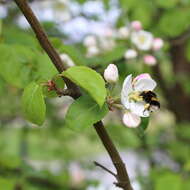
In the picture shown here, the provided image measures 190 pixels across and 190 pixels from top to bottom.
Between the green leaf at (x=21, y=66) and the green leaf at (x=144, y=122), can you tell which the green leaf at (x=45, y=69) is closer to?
the green leaf at (x=21, y=66)

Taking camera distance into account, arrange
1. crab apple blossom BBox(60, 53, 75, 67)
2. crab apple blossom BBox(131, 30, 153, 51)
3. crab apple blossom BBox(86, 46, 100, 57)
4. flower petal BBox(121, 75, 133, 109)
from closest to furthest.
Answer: flower petal BBox(121, 75, 133, 109), crab apple blossom BBox(60, 53, 75, 67), crab apple blossom BBox(131, 30, 153, 51), crab apple blossom BBox(86, 46, 100, 57)

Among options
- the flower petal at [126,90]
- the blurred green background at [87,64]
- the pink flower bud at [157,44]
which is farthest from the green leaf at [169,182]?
the flower petal at [126,90]

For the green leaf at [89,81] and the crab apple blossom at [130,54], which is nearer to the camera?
the green leaf at [89,81]

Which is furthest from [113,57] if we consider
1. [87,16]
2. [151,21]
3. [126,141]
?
[126,141]

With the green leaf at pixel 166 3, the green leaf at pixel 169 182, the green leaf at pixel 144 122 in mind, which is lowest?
the green leaf at pixel 144 122

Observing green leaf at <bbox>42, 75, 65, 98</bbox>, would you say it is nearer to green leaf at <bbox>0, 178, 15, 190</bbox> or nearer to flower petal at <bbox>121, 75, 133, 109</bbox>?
flower petal at <bbox>121, 75, 133, 109</bbox>

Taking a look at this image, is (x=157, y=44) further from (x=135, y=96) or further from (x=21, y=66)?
(x=135, y=96)

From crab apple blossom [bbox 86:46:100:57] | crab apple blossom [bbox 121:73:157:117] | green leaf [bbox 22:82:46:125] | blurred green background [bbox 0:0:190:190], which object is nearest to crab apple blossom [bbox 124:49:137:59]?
blurred green background [bbox 0:0:190:190]
